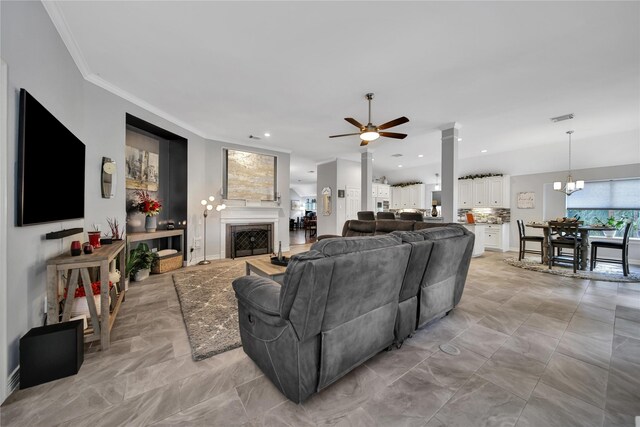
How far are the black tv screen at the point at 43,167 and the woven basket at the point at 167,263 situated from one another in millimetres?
2106

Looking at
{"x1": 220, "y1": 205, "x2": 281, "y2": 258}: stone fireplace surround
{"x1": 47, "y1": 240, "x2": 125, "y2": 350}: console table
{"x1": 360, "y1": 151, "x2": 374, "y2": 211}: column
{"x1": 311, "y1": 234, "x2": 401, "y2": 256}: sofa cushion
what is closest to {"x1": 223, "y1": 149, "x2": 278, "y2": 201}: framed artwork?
{"x1": 220, "y1": 205, "x2": 281, "y2": 258}: stone fireplace surround

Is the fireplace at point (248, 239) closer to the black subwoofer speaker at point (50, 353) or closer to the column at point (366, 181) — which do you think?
the column at point (366, 181)

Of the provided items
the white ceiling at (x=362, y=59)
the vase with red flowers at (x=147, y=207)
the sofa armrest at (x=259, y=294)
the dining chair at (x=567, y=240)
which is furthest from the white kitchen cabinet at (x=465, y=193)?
the vase with red flowers at (x=147, y=207)

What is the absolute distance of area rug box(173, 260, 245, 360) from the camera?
2.13 meters

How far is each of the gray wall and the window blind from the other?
9509mm

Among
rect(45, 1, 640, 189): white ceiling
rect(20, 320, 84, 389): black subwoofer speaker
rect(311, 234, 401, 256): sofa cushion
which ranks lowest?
rect(20, 320, 84, 389): black subwoofer speaker

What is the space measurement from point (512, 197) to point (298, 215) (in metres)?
11.8

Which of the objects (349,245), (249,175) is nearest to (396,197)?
(249,175)

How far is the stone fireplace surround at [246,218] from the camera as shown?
5664mm

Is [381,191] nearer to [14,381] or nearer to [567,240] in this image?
[567,240]

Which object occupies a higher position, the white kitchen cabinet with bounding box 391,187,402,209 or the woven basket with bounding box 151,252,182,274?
the white kitchen cabinet with bounding box 391,187,402,209

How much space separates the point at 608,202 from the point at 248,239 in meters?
8.48

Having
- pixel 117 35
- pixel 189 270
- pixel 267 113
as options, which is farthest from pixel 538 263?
pixel 117 35

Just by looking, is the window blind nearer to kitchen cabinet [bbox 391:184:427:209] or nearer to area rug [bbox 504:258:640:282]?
area rug [bbox 504:258:640:282]
